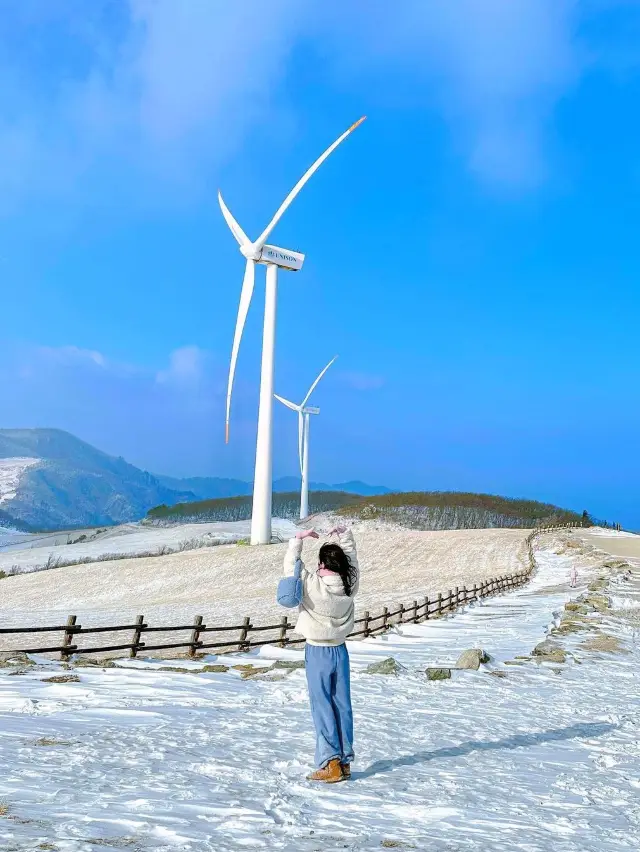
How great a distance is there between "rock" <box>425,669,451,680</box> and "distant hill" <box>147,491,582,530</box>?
285 ft

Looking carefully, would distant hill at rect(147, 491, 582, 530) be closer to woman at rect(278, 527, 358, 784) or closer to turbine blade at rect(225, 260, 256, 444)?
turbine blade at rect(225, 260, 256, 444)

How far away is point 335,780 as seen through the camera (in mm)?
6684

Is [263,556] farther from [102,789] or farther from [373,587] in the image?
[102,789]

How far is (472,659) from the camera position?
14594mm

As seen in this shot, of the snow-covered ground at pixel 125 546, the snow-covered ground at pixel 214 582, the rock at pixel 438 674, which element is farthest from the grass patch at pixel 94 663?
the snow-covered ground at pixel 125 546

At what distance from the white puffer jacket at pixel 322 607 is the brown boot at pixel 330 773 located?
3.37 feet

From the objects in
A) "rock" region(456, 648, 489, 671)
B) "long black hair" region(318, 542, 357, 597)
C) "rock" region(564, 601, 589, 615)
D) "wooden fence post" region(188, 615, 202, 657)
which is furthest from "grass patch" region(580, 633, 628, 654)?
"long black hair" region(318, 542, 357, 597)

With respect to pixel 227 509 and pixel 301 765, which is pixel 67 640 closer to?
pixel 301 765

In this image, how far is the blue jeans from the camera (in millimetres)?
6621

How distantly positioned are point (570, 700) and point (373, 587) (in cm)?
2983

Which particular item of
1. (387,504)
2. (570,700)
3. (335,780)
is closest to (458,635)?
(570,700)

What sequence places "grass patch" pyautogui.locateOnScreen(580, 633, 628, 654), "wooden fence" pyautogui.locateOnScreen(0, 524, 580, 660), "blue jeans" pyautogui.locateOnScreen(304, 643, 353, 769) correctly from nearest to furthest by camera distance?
"blue jeans" pyautogui.locateOnScreen(304, 643, 353, 769) → "wooden fence" pyautogui.locateOnScreen(0, 524, 580, 660) → "grass patch" pyautogui.locateOnScreen(580, 633, 628, 654)

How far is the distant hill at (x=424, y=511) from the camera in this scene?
115m

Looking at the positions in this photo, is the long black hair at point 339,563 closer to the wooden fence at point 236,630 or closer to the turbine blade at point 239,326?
the wooden fence at point 236,630
